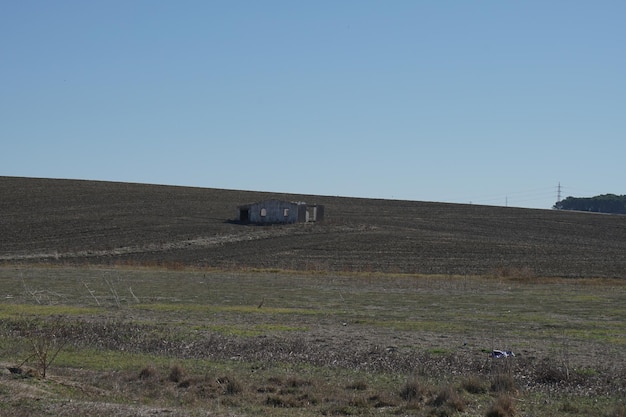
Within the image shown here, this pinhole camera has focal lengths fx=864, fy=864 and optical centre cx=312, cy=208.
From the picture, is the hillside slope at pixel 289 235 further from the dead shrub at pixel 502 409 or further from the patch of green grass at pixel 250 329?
the dead shrub at pixel 502 409

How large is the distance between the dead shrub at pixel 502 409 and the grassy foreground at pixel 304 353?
0.02m

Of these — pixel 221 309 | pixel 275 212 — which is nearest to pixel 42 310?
pixel 221 309

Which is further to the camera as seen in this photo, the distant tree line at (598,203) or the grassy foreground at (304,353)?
the distant tree line at (598,203)

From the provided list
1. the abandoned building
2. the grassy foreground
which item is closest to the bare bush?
the grassy foreground

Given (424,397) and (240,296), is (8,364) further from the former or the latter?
(240,296)

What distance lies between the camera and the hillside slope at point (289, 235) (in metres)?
64.3

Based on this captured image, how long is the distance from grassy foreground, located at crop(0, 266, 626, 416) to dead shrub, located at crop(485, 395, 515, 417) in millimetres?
22

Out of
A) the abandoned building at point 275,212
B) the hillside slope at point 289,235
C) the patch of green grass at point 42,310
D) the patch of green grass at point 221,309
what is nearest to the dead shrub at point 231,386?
the patch of green grass at point 42,310

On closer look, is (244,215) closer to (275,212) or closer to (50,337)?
(275,212)

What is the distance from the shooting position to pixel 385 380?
53.2 feet

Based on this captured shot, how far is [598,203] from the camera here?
17550 centimetres

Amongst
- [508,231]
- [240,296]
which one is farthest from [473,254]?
[240,296]

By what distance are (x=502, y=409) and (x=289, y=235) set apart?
226 feet

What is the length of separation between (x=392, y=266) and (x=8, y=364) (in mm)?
46847
